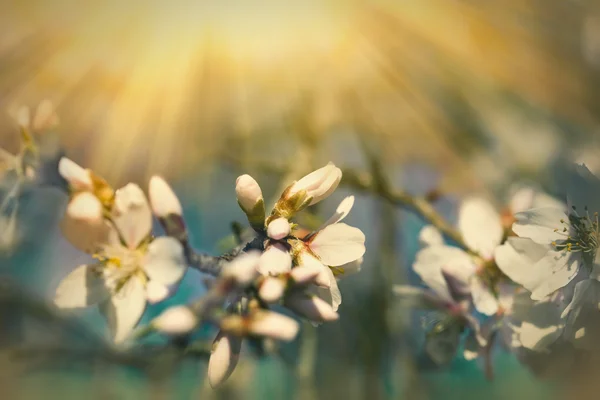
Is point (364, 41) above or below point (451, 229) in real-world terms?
above

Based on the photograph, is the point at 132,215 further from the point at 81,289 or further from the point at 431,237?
the point at 431,237

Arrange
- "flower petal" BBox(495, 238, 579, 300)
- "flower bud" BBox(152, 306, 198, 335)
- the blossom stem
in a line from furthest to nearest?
the blossom stem < "flower petal" BBox(495, 238, 579, 300) < "flower bud" BBox(152, 306, 198, 335)

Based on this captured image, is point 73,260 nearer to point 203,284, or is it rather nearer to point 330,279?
point 203,284

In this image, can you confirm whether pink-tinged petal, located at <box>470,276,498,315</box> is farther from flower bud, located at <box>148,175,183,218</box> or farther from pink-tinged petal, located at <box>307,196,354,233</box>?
flower bud, located at <box>148,175,183,218</box>

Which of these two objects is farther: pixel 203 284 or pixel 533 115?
pixel 533 115

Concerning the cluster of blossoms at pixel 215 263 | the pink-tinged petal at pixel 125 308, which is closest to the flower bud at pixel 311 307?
the cluster of blossoms at pixel 215 263

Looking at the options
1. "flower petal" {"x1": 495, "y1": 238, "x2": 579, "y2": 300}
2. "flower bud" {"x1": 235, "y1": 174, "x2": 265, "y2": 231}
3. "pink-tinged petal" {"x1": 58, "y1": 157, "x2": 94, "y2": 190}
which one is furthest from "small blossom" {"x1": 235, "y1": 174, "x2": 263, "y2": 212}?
"flower petal" {"x1": 495, "y1": 238, "x2": 579, "y2": 300}

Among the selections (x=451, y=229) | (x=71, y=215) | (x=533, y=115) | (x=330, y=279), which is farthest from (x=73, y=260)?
(x=533, y=115)
